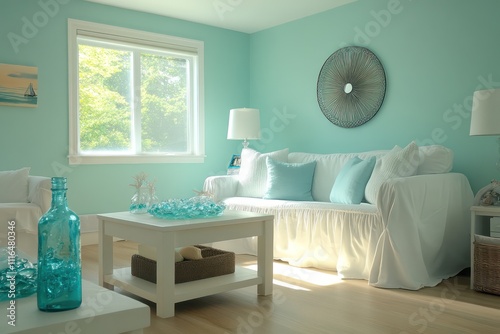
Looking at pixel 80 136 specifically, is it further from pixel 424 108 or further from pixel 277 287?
pixel 424 108

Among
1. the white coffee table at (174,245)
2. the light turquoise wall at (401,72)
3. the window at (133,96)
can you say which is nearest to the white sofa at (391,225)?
the light turquoise wall at (401,72)

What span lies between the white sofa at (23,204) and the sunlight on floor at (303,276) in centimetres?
160

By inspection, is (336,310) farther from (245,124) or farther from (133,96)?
(133,96)

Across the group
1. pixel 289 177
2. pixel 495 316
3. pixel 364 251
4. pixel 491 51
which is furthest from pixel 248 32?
pixel 495 316

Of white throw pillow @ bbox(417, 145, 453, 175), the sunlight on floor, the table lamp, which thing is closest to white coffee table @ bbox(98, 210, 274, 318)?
the sunlight on floor

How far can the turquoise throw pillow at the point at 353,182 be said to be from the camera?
144 inches

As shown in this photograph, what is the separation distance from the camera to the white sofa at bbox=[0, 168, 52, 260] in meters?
3.39

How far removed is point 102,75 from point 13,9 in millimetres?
937

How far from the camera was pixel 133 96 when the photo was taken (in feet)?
16.2

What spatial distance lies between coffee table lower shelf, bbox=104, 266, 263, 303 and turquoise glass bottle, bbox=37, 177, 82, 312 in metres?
1.65

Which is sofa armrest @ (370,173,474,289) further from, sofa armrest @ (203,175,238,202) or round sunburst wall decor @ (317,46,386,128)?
sofa armrest @ (203,175,238,202)

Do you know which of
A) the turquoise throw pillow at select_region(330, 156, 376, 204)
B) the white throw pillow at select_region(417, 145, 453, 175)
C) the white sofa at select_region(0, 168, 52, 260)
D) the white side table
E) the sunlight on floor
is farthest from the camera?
the turquoise throw pillow at select_region(330, 156, 376, 204)

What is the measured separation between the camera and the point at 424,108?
4.07 meters

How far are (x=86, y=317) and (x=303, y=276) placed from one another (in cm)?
268
